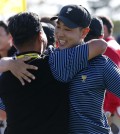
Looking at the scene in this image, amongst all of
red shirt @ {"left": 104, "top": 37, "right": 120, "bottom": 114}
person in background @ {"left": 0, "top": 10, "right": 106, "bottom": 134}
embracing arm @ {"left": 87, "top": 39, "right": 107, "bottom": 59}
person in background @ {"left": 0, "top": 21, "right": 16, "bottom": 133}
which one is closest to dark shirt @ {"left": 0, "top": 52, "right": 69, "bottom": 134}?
person in background @ {"left": 0, "top": 10, "right": 106, "bottom": 134}

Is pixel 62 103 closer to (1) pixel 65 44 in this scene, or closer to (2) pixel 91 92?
(2) pixel 91 92

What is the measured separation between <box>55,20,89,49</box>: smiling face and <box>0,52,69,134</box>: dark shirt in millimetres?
285

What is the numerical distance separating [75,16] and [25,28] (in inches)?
14.5

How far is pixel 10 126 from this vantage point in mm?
4383

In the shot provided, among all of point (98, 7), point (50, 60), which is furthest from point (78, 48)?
point (98, 7)

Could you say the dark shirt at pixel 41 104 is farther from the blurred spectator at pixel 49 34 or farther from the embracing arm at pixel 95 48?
the blurred spectator at pixel 49 34

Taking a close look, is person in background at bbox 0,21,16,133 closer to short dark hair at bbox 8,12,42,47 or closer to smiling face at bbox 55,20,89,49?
smiling face at bbox 55,20,89,49

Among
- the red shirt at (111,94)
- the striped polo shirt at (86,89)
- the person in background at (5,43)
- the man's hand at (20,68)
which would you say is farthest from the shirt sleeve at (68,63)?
the person in background at (5,43)

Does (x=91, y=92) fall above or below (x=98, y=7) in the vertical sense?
above

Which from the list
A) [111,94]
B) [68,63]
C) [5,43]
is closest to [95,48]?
[68,63]

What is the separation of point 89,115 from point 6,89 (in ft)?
1.91

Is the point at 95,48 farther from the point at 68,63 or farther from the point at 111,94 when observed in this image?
the point at 111,94

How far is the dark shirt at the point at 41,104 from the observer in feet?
13.9

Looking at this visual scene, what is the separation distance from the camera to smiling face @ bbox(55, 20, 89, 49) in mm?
4488
